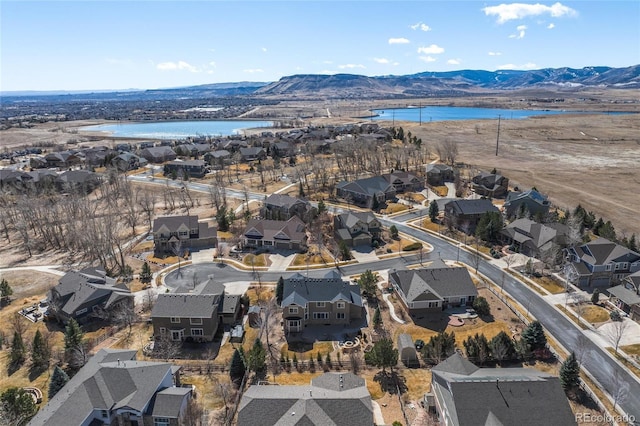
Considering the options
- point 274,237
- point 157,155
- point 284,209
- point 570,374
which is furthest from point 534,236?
point 157,155

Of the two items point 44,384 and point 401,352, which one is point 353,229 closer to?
point 401,352

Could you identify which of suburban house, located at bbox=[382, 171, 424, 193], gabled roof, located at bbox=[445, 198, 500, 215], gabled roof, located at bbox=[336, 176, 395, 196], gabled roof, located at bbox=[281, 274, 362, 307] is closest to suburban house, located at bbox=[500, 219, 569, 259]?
gabled roof, located at bbox=[445, 198, 500, 215]

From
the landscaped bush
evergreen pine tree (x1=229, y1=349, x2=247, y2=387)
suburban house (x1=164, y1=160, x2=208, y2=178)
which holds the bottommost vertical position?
evergreen pine tree (x1=229, y1=349, x2=247, y2=387)

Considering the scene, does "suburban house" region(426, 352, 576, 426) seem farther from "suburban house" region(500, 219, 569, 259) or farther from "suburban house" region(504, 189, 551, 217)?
"suburban house" region(504, 189, 551, 217)

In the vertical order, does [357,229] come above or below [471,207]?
below

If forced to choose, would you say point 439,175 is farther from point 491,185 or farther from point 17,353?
point 17,353

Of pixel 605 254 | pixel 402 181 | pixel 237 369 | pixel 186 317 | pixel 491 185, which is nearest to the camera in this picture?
pixel 237 369

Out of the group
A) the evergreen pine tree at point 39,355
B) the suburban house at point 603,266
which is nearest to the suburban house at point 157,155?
the evergreen pine tree at point 39,355
